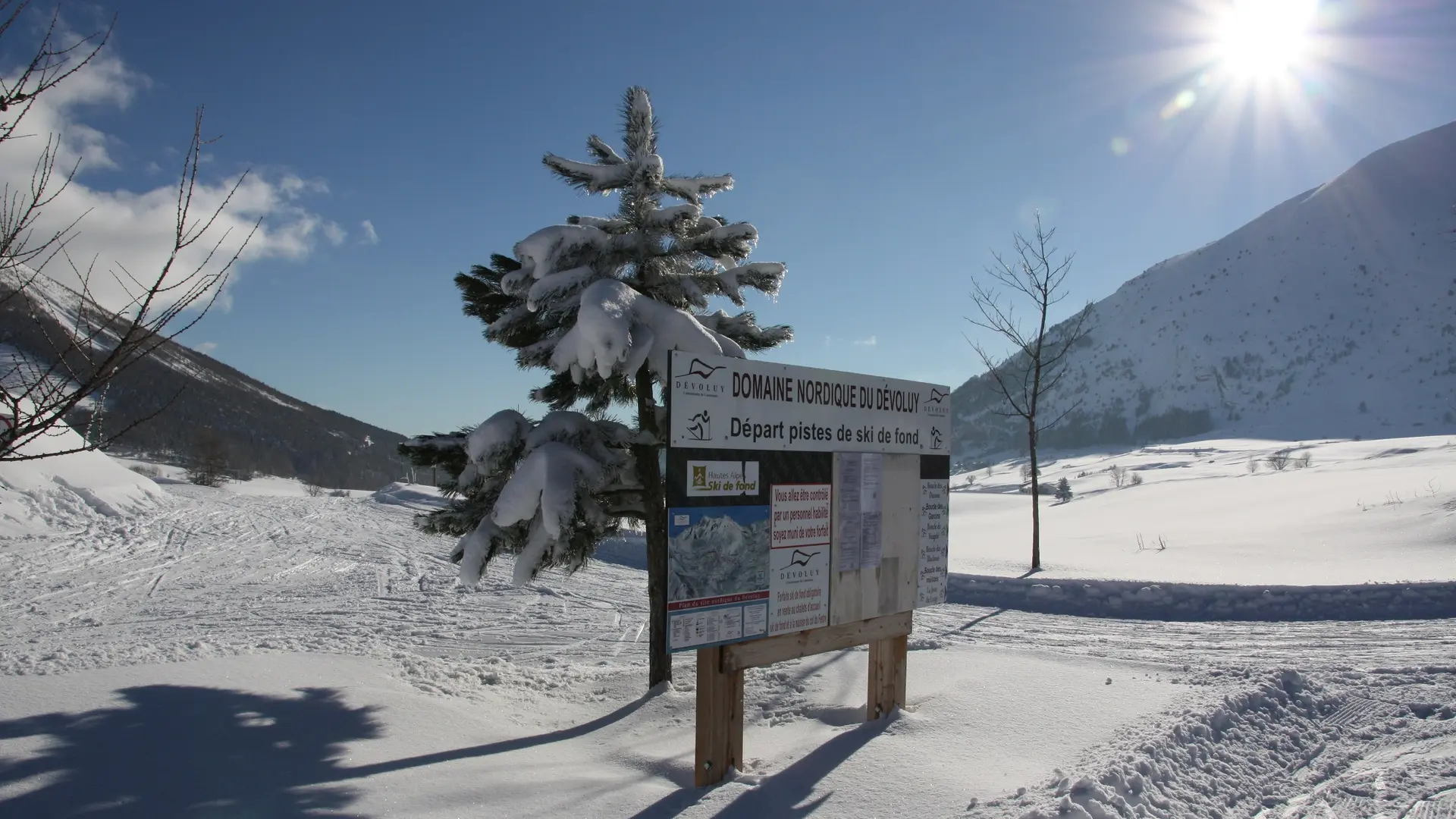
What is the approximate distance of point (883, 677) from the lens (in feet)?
23.1

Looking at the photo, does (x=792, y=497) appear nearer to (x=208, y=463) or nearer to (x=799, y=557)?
(x=799, y=557)

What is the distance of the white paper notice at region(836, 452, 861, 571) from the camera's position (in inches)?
258

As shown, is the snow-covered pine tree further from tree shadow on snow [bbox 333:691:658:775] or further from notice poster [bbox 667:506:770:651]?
notice poster [bbox 667:506:770:651]

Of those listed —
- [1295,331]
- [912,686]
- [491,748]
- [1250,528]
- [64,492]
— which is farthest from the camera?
[1295,331]

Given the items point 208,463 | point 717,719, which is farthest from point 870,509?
point 208,463

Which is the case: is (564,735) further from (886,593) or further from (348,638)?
(348,638)

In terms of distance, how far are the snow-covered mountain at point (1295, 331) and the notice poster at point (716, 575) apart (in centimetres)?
9139

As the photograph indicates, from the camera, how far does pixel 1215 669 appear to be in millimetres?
8172

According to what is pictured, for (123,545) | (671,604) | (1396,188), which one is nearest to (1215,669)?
(671,604)

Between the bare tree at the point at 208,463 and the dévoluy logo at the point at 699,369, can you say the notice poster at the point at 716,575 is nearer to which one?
the dévoluy logo at the point at 699,369

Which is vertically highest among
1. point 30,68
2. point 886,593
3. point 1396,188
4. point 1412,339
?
point 1396,188

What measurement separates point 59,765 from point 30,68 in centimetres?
424

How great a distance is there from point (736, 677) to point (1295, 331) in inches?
5149

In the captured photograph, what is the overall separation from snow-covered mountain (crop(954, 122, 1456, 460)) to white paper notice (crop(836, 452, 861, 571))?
90208 millimetres
